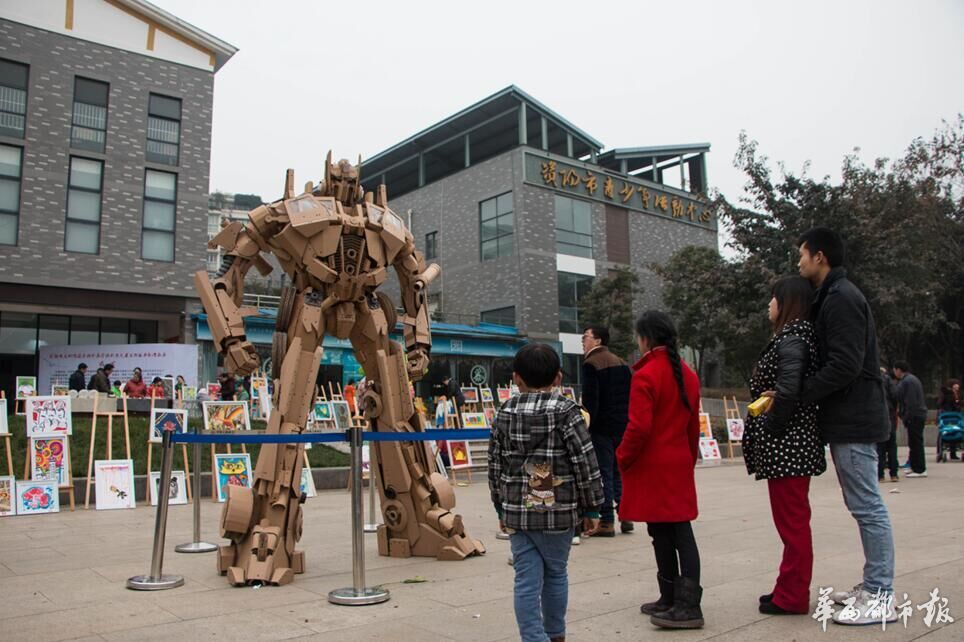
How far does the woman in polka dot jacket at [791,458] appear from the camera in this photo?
12.8 feet

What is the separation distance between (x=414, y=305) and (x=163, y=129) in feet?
65.0

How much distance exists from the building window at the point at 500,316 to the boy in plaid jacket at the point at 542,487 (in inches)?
1082

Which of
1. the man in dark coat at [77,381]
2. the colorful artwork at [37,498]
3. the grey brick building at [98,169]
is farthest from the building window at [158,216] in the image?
the colorful artwork at [37,498]

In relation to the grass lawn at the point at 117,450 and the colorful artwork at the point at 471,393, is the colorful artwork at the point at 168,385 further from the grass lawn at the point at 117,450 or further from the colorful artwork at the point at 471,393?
the colorful artwork at the point at 471,393

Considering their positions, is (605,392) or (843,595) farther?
(605,392)

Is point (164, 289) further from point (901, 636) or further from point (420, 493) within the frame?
point (901, 636)

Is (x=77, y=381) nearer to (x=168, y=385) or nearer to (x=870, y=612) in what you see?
(x=168, y=385)

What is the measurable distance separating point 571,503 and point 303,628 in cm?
178

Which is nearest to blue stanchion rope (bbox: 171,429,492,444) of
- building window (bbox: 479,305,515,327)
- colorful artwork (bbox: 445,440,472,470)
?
colorful artwork (bbox: 445,440,472,470)

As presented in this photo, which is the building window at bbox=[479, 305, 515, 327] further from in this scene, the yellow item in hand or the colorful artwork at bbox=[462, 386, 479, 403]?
the yellow item in hand

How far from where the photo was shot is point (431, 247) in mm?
35719

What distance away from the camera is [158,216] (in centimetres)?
2288

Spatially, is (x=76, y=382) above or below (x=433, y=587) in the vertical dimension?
above

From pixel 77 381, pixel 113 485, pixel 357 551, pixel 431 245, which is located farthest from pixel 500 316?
pixel 357 551
